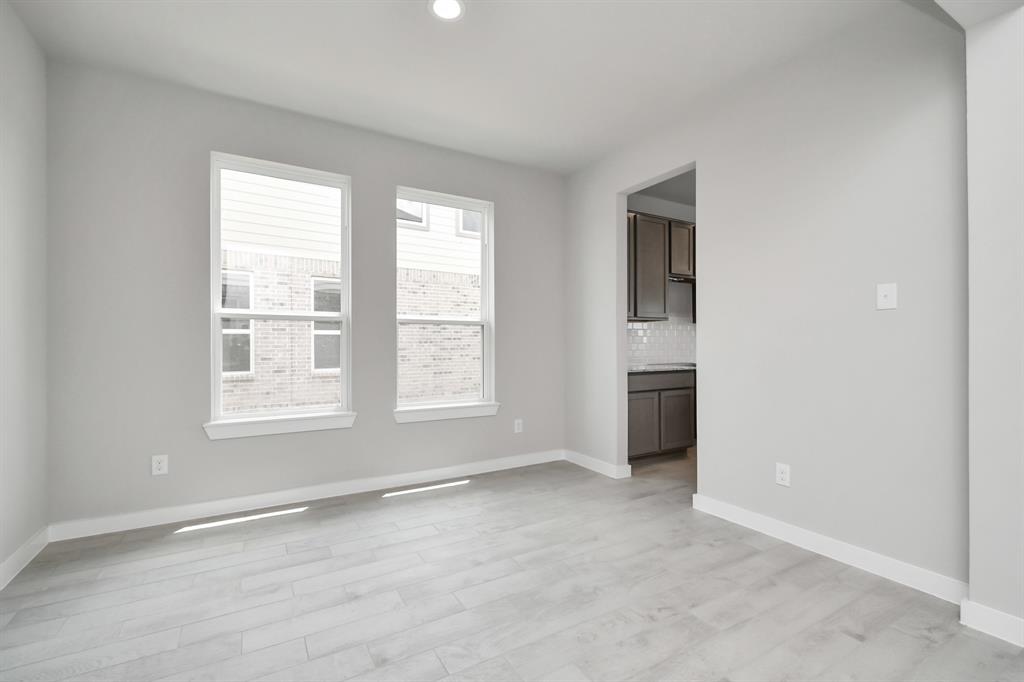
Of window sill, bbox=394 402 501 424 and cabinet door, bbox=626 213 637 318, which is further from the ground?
cabinet door, bbox=626 213 637 318

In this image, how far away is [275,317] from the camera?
11.2 feet

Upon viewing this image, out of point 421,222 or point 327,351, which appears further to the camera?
point 421,222

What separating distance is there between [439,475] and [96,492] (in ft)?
7.24

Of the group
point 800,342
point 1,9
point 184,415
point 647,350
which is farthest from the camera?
point 647,350

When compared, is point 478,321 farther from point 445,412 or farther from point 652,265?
point 652,265

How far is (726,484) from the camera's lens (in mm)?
3180

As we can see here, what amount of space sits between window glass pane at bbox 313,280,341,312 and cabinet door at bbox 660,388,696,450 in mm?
3113

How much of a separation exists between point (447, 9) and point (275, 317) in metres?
2.23

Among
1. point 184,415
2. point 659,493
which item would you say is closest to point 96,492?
point 184,415

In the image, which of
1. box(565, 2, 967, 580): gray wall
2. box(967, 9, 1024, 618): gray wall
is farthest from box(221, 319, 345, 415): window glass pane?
box(967, 9, 1024, 618): gray wall

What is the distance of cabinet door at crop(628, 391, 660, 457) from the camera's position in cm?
450

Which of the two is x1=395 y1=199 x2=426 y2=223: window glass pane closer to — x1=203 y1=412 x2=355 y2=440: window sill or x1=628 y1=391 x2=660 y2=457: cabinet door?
x1=203 y1=412 x2=355 y2=440: window sill

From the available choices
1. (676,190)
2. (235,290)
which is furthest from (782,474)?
(235,290)

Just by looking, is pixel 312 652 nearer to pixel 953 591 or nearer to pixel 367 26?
pixel 953 591
